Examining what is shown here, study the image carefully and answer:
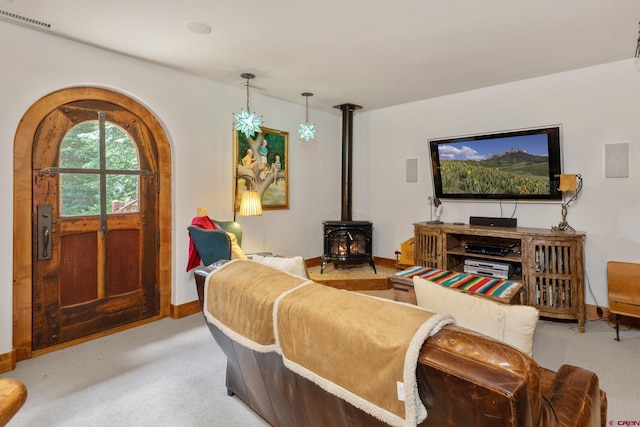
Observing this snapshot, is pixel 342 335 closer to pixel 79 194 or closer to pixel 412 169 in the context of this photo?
pixel 79 194

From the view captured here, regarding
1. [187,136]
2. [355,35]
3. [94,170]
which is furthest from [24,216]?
[355,35]

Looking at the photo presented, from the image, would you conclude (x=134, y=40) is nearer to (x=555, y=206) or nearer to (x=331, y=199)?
Answer: (x=331, y=199)

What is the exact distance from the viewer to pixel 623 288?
3.21 meters

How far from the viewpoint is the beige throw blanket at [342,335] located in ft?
3.13

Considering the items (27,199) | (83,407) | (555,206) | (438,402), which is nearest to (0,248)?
(27,199)

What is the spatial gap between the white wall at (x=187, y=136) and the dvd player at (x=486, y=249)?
7.48 ft

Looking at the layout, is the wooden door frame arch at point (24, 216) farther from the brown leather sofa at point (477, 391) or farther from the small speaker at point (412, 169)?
the small speaker at point (412, 169)

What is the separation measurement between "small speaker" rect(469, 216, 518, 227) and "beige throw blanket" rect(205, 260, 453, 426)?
10.8 ft

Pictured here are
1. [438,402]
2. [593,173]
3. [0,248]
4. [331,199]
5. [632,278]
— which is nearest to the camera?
[438,402]

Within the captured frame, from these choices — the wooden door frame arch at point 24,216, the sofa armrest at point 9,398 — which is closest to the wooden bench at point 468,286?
the sofa armrest at point 9,398

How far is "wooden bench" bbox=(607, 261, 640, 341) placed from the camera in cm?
297

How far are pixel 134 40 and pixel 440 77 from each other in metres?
3.10

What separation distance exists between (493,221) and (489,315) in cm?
305

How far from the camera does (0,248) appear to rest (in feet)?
8.39
